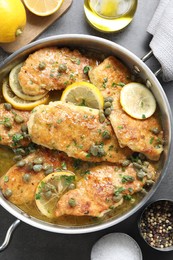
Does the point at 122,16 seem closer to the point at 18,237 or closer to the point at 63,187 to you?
the point at 63,187

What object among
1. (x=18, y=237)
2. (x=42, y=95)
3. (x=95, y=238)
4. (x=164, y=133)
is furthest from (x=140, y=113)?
(x=18, y=237)

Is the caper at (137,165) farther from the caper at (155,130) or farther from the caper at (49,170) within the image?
the caper at (49,170)

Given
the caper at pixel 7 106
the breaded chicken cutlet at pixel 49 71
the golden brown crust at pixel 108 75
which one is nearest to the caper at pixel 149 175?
the golden brown crust at pixel 108 75

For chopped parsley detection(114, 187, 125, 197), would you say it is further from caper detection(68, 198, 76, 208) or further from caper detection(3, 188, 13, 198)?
caper detection(3, 188, 13, 198)

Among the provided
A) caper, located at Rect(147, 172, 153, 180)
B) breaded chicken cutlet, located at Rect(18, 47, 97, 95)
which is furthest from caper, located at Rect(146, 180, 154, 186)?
breaded chicken cutlet, located at Rect(18, 47, 97, 95)

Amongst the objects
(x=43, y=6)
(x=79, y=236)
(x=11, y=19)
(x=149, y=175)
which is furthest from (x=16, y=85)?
(x=79, y=236)

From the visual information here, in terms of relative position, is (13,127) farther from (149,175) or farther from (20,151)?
(149,175)

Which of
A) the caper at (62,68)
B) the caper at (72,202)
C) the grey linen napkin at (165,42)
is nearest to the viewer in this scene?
the caper at (72,202)
